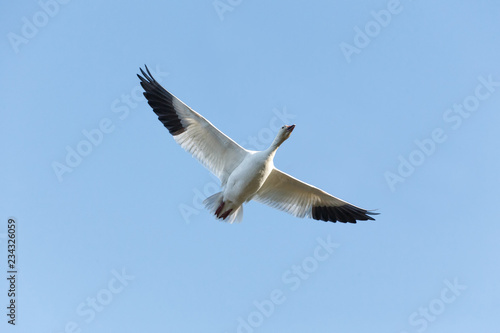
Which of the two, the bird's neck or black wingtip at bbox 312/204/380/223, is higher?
the bird's neck

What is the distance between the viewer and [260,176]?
14.0 m

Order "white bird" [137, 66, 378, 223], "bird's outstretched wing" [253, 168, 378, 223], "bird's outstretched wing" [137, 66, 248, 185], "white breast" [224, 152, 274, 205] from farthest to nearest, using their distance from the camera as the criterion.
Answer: "bird's outstretched wing" [253, 168, 378, 223] < "bird's outstretched wing" [137, 66, 248, 185] < "white bird" [137, 66, 378, 223] < "white breast" [224, 152, 274, 205]

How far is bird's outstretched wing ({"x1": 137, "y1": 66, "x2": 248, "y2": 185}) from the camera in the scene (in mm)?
14438

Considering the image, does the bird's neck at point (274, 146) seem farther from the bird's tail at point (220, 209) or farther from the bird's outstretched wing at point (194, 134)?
the bird's tail at point (220, 209)

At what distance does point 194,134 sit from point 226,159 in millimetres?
957

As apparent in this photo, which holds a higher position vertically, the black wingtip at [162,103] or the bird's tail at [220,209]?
the black wingtip at [162,103]

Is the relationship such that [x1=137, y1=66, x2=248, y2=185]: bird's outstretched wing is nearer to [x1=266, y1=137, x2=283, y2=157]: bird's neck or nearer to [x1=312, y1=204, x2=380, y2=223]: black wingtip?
[x1=266, y1=137, x2=283, y2=157]: bird's neck

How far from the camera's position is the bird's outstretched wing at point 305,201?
15234 mm

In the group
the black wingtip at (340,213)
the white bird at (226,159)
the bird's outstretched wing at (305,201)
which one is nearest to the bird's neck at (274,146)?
the white bird at (226,159)

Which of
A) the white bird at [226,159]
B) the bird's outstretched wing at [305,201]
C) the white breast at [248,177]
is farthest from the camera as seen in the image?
the bird's outstretched wing at [305,201]

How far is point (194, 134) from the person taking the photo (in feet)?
48.1

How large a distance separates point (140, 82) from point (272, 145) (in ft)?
11.4

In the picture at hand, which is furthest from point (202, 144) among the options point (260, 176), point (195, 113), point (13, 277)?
point (13, 277)

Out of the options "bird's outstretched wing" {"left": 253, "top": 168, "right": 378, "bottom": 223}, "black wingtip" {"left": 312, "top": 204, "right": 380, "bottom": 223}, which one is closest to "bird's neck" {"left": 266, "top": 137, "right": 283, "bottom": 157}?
"bird's outstretched wing" {"left": 253, "top": 168, "right": 378, "bottom": 223}
